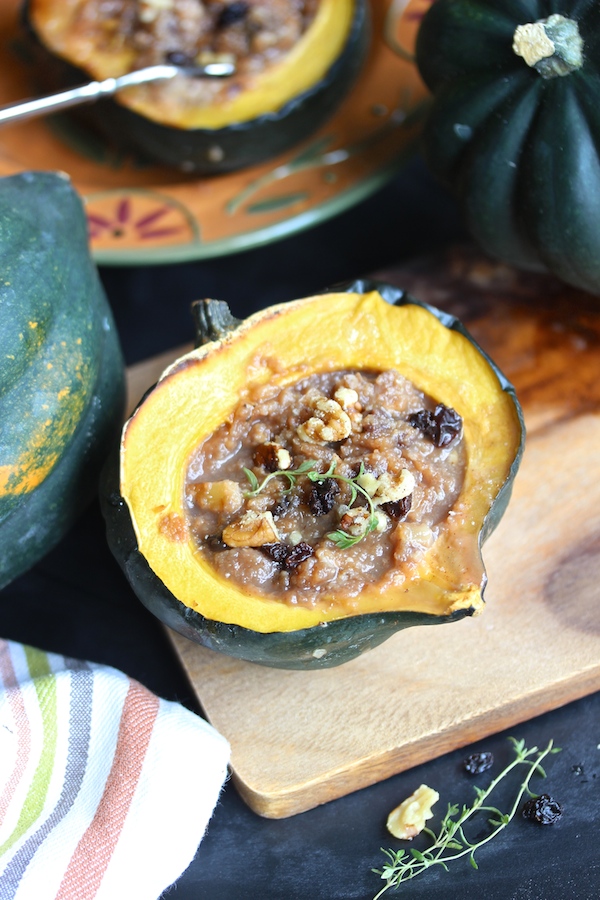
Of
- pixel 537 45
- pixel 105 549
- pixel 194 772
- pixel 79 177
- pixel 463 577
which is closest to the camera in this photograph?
pixel 463 577

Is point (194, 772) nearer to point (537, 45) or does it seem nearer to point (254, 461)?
point (254, 461)

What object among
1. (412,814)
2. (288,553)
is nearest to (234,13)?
(288,553)

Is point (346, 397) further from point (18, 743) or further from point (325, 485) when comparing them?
point (18, 743)

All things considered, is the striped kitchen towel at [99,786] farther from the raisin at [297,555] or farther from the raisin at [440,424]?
the raisin at [440,424]

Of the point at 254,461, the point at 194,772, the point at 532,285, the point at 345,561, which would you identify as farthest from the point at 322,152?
the point at 194,772

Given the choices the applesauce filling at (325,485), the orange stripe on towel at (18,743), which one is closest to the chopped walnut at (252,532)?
the applesauce filling at (325,485)

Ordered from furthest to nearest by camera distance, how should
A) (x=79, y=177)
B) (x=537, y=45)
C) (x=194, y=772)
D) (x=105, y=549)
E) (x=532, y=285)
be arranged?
(x=79, y=177), (x=532, y=285), (x=105, y=549), (x=537, y=45), (x=194, y=772)

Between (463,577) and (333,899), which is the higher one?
(463,577)

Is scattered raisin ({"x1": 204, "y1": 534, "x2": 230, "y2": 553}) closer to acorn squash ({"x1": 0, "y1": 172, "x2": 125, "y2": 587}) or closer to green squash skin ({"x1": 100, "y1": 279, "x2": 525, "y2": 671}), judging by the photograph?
green squash skin ({"x1": 100, "y1": 279, "x2": 525, "y2": 671})
